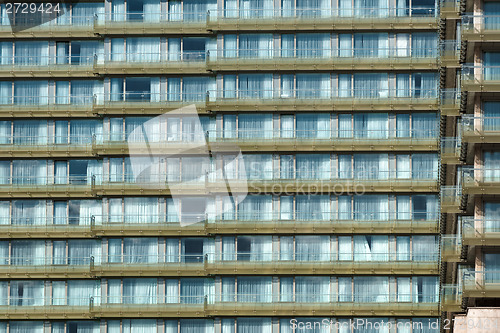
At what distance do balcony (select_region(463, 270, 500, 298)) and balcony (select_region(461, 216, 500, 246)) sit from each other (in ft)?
6.45

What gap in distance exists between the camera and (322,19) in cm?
12431

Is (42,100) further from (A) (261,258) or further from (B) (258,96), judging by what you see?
(A) (261,258)

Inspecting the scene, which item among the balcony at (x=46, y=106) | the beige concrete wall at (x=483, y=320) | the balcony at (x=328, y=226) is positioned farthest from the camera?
the balcony at (x=46, y=106)

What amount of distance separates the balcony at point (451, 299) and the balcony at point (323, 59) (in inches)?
981

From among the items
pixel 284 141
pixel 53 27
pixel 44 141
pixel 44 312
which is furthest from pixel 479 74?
pixel 44 312

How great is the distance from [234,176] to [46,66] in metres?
18.6

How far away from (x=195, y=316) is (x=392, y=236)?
16967mm

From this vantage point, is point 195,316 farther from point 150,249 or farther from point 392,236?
point 392,236

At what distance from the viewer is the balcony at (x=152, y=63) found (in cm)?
12488

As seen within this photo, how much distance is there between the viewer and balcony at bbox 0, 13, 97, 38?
127 metres

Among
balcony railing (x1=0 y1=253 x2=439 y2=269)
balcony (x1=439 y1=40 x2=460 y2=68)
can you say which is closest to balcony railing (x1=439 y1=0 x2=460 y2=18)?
balcony (x1=439 y1=40 x2=460 y2=68)

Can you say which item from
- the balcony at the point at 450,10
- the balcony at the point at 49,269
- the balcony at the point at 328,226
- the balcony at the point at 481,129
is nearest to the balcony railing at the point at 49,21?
the balcony at the point at 49,269

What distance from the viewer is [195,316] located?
121m

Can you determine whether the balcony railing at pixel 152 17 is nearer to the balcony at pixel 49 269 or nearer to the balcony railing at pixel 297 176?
the balcony railing at pixel 297 176
